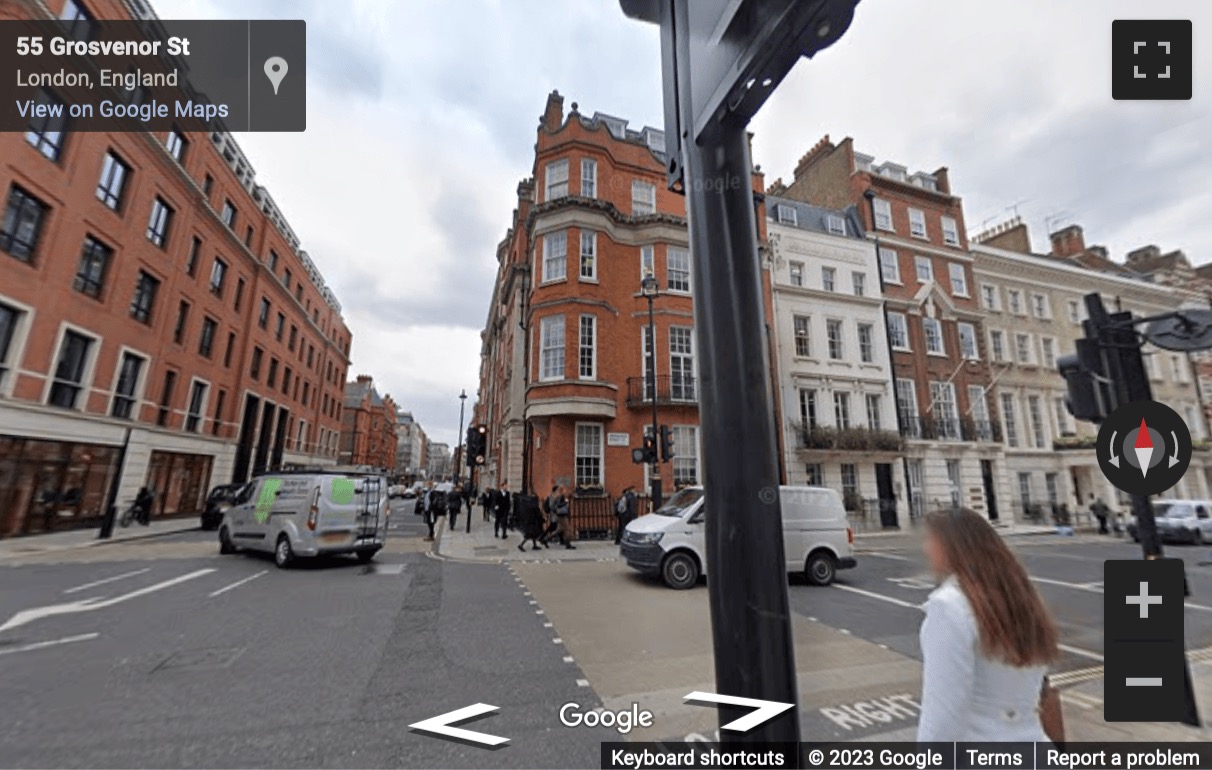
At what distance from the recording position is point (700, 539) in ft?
30.7

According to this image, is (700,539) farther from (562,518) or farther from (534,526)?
(534,526)

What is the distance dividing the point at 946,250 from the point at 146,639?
99.3 ft

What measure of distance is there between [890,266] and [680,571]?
830 inches

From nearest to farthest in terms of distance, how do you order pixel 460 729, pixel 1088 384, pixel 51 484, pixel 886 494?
pixel 1088 384 < pixel 460 729 < pixel 51 484 < pixel 886 494

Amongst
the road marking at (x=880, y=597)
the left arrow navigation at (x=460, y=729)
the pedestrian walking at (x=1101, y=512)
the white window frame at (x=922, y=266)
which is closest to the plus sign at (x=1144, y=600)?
the left arrow navigation at (x=460, y=729)

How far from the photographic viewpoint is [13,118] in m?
14.5

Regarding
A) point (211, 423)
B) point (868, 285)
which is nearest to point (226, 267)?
point (211, 423)

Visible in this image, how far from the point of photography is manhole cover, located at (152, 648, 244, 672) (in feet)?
16.0

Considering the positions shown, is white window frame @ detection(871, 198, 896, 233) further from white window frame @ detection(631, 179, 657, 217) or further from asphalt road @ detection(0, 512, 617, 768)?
asphalt road @ detection(0, 512, 617, 768)

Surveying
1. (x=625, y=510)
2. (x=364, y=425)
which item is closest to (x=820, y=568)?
(x=625, y=510)

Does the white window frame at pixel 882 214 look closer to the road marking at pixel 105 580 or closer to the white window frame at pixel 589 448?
the white window frame at pixel 589 448

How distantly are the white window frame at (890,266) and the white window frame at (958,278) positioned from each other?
8.48 ft

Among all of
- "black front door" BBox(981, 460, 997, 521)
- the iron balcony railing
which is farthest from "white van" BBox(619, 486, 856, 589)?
"black front door" BBox(981, 460, 997, 521)

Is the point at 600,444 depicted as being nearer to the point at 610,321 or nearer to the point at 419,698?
the point at 610,321
